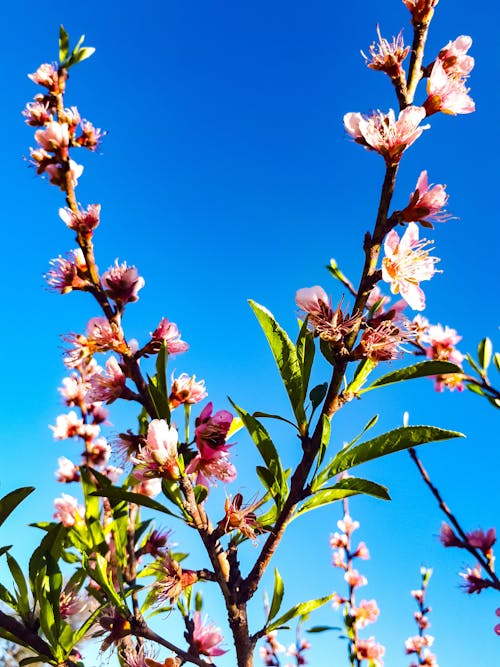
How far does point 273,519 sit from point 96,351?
594 mm

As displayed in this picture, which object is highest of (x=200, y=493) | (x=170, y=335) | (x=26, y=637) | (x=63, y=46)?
(x=63, y=46)

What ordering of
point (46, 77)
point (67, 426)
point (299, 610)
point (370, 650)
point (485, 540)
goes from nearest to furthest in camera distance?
1. point (299, 610)
2. point (46, 77)
3. point (485, 540)
4. point (67, 426)
5. point (370, 650)

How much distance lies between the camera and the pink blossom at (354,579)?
4.04 metres

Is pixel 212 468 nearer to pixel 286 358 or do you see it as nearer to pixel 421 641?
pixel 286 358

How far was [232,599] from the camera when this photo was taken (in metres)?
1.12

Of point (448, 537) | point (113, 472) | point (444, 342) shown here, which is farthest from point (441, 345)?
point (113, 472)

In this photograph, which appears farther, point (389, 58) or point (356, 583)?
point (356, 583)

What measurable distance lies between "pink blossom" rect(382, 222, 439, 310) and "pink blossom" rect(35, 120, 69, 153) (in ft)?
3.91

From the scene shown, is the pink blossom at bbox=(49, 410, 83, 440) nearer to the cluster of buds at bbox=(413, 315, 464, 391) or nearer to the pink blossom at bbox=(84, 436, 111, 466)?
the pink blossom at bbox=(84, 436, 111, 466)

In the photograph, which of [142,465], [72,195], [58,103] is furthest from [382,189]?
[58,103]

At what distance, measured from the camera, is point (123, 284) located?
59.0 inches

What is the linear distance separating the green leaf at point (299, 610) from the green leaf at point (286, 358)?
428mm

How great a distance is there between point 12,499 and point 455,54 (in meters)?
1.41

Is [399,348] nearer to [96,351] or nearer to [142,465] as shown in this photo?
[142,465]
